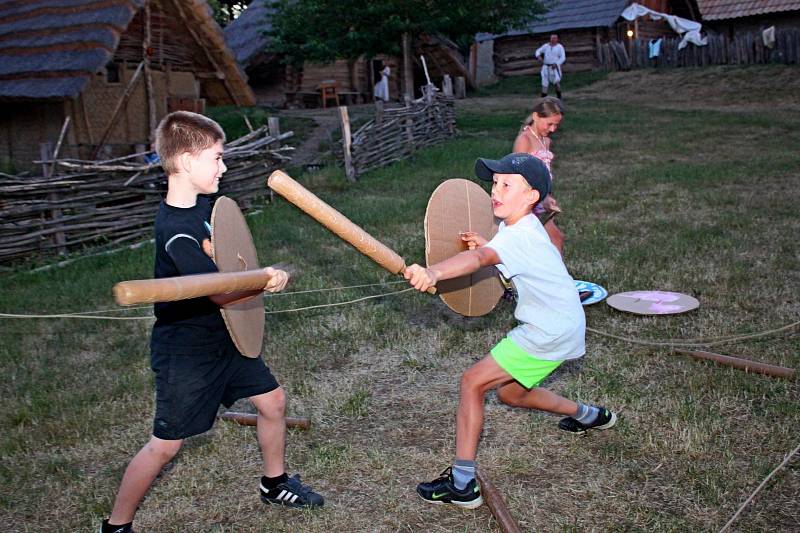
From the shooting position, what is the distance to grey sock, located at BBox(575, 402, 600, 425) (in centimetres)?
410

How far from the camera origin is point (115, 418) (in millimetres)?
4648

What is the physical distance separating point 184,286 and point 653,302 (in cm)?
452

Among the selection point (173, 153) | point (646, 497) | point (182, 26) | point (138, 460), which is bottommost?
point (646, 497)

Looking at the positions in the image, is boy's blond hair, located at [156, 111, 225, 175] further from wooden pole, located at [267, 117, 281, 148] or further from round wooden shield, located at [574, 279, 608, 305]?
wooden pole, located at [267, 117, 281, 148]

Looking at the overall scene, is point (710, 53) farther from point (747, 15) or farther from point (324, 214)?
point (324, 214)

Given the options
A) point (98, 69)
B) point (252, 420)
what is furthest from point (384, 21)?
point (252, 420)

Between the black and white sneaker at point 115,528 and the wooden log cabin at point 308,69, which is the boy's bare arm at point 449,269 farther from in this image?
the wooden log cabin at point 308,69

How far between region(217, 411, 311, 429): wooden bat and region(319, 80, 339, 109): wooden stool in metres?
22.0

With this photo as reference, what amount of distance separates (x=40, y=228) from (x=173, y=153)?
6085mm

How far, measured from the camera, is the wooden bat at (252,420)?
4.40 m

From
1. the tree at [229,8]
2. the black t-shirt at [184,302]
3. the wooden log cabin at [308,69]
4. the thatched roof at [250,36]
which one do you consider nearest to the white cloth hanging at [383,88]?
the wooden log cabin at [308,69]

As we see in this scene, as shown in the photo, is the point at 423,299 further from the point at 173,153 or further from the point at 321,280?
the point at 173,153

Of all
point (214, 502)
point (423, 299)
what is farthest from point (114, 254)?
point (214, 502)

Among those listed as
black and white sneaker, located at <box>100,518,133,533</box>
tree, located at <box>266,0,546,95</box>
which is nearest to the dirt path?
tree, located at <box>266,0,546,95</box>
